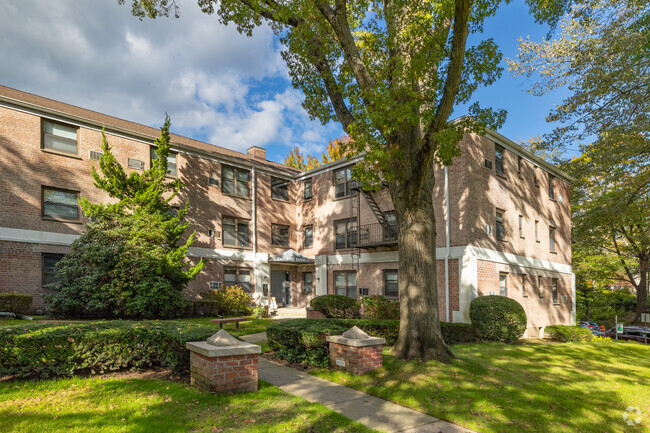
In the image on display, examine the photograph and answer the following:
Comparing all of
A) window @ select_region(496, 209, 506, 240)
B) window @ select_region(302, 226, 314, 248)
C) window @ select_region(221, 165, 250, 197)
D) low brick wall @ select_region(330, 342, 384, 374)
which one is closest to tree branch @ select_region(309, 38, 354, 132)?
low brick wall @ select_region(330, 342, 384, 374)

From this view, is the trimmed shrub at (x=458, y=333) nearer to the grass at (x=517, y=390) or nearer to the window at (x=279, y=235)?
the grass at (x=517, y=390)

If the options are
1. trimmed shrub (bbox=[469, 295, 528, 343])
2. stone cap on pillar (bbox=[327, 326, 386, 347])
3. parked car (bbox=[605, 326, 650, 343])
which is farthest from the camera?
parked car (bbox=[605, 326, 650, 343])

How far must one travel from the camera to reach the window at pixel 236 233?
22.5m

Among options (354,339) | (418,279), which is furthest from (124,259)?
(418,279)

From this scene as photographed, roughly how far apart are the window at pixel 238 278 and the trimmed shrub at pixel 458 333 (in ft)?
40.9

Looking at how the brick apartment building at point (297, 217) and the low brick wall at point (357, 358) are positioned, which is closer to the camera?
the low brick wall at point (357, 358)

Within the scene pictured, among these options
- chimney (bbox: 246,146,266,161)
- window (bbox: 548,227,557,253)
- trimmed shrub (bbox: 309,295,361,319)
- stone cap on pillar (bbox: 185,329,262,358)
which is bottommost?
trimmed shrub (bbox: 309,295,361,319)

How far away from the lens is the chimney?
27828mm

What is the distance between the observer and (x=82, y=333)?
22.2ft

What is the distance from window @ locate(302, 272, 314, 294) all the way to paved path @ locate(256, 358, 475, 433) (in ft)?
54.3

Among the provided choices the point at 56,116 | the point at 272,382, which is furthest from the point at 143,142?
the point at 272,382

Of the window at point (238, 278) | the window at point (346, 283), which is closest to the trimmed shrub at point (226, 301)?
the window at point (238, 278)

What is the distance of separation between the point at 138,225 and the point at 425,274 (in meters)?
12.2

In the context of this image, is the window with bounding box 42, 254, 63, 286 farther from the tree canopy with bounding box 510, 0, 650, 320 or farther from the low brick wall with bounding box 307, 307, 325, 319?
the tree canopy with bounding box 510, 0, 650, 320
